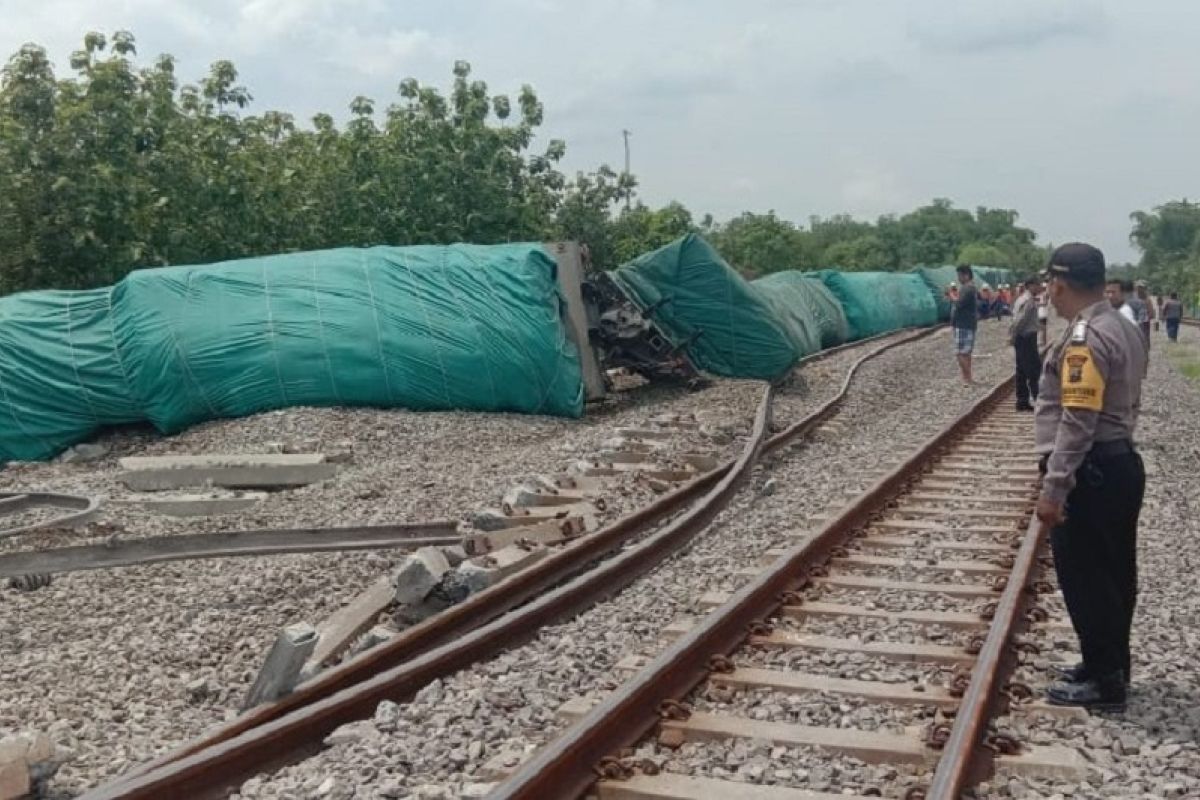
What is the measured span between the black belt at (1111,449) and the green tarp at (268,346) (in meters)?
10.8

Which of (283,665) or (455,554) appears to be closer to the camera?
(283,665)

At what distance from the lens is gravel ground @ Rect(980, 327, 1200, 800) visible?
13.8 feet

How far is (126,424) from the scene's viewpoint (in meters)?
14.9

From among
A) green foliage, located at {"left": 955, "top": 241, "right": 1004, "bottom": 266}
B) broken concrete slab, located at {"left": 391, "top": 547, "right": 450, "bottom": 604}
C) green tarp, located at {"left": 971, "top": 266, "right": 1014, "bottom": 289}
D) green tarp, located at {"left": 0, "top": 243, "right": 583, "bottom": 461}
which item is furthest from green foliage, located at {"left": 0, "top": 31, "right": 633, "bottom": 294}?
green foliage, located at {"left": 955, "top": 241, "right": 1004, "bottom": 266}

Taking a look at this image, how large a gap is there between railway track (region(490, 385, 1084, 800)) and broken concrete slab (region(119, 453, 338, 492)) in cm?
546

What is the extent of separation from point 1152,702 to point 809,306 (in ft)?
89.4

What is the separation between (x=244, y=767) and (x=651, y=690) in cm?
146

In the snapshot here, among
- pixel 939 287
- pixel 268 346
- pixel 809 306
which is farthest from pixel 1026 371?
pixel 939 287

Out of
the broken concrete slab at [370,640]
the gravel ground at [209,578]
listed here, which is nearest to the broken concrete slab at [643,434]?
the gravel ground at [209,578]

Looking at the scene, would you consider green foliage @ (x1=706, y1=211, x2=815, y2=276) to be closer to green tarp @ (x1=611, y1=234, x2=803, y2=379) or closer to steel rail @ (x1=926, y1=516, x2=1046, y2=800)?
green tarp @ (x1=611, y1=234, x2=803, y2=379)

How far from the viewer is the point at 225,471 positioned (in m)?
11.7

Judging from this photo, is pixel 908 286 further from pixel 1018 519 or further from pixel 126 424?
pixel 1018 519

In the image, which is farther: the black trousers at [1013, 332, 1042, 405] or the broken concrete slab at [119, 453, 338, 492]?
the black trousers at [1013, 332, 1042, 405]

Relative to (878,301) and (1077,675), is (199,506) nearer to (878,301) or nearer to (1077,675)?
(1077,675)
